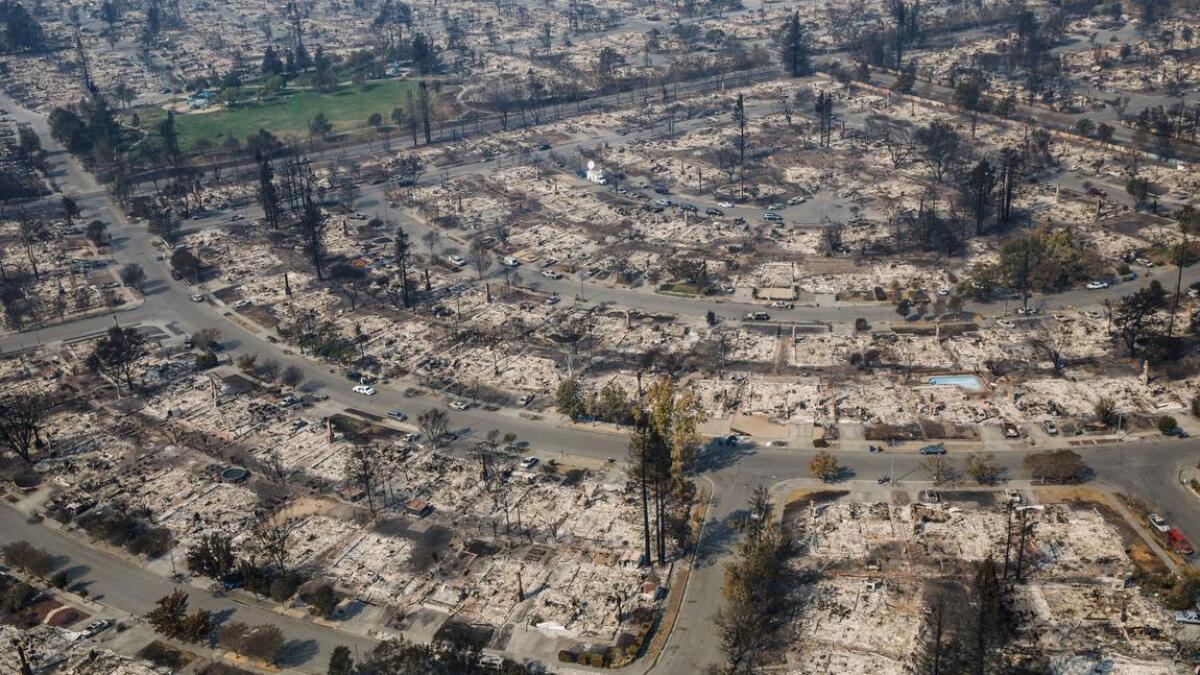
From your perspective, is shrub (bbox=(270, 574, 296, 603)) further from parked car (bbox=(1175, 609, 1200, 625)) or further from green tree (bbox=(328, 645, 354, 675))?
parked car (bbox=(1175, 609, 1200, 625))

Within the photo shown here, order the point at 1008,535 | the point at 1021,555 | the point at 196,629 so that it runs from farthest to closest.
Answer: the point at 1008,535 < the point at 1021,555 < the point at 196,629

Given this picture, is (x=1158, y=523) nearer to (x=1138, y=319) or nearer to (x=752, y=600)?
(x=1138, y=319)

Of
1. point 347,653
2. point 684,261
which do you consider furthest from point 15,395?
point 684,261

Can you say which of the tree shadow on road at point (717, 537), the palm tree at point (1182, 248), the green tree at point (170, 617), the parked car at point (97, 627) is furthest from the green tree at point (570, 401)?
the palm tree at point (1182, 248)

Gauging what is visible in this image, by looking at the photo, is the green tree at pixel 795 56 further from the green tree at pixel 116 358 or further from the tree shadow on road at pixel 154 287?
the green tree at pixel 116 358

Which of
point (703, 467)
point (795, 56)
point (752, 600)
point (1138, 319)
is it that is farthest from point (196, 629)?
point (795, 56)

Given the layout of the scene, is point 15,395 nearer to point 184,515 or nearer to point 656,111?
point 184,515
